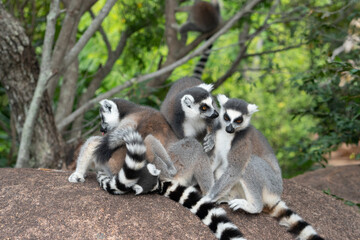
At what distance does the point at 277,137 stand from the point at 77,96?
6321 millimetres

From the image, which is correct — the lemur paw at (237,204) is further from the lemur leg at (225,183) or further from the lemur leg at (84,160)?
the lemur leg at (84,160)

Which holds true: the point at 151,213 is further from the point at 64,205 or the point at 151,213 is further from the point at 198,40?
the point at 198,40

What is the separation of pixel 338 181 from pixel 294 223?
2.97m

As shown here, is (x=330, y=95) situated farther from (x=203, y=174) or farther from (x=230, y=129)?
(x=203, y=174)

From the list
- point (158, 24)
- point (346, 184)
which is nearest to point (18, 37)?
point (158, 24)

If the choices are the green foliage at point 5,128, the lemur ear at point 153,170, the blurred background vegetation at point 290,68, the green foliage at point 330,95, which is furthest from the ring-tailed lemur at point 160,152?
the green foliage at point 5,128

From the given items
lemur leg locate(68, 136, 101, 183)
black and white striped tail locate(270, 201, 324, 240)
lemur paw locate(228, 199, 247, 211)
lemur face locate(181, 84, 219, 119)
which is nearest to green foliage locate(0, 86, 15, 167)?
lemur leg locate(68, 136, 101, 183)

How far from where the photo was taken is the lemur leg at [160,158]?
165 inches

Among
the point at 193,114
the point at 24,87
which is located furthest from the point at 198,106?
the point at 24,87

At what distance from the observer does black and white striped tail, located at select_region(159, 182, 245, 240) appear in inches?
139

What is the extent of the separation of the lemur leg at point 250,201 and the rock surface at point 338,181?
2319mm

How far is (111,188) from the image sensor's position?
12.5ft

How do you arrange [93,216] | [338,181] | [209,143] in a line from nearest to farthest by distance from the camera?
[93,216] < [209,143] < [338,181]

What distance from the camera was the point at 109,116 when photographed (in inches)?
182
